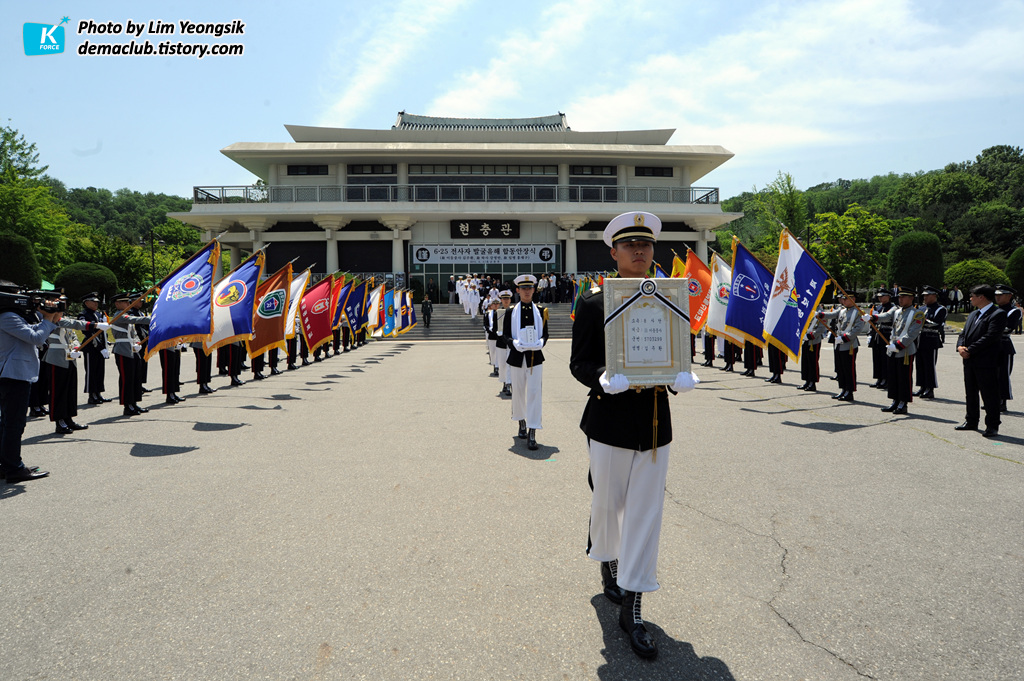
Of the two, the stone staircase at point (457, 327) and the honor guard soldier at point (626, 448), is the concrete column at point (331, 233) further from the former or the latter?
the honor guard soldier at point (626, 448)

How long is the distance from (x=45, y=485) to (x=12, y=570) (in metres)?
2.42

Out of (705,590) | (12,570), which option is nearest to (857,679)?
(705,590)

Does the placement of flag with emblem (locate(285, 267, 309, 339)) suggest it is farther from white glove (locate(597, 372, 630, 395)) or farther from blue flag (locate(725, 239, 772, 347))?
white glove (locate(597, 372, 630, 395))

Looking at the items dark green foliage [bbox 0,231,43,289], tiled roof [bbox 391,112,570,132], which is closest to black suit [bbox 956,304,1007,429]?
dark green foliage [bbox 0,231,43,289]

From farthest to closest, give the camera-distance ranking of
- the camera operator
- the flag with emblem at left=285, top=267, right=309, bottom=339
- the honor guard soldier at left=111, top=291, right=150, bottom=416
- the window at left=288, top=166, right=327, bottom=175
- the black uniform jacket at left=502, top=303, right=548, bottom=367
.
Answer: the window at left=288, top=166, right=327, bottom=175 < the flag with emblem at left=285, top=267, right=309, bottom=339 < the honor guard soldier at left=111, top=291, right=150, bottom=416 < the black uniform jacket at left=502, top=303, right=548, bottom=367 < the camera operator

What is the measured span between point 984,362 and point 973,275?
117 ft

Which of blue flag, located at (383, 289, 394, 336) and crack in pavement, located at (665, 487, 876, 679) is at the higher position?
blue flag, located at (383, 289, 394, 336)

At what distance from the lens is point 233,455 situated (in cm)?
730

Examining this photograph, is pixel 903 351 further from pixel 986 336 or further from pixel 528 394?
pixel 528 394

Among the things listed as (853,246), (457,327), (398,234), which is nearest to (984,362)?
(457,327)

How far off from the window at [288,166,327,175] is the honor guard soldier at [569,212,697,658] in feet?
142

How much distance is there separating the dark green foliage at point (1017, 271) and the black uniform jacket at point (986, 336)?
38120 mm

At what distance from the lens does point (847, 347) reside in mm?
11555

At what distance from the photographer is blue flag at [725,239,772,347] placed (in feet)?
37.1
